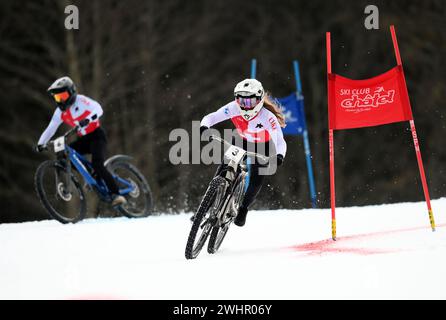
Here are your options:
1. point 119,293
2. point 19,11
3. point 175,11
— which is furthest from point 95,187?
point 175,11

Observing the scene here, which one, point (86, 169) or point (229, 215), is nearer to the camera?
point (229, 215)

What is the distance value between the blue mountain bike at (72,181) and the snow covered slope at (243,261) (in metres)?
0.46

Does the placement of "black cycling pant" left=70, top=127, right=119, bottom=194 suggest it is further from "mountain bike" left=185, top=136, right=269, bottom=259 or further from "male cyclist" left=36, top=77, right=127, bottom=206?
"mountain bike" left=185, top=136, right=269, bottom=259

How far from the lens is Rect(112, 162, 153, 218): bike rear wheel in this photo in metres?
11.9

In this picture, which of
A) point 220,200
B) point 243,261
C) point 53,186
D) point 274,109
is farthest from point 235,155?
point 53,186

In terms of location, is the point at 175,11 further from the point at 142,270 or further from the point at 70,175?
the point at 142,270

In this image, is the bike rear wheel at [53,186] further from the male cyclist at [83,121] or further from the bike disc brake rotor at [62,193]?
the male cyclist at [83,121]

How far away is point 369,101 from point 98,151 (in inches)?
166

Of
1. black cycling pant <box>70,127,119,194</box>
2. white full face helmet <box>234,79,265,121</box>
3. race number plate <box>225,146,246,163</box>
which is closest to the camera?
race number plate <box>225,146,246,163</box>

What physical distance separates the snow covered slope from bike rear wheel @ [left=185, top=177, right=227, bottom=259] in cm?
15

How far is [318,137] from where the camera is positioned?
24.7 meters

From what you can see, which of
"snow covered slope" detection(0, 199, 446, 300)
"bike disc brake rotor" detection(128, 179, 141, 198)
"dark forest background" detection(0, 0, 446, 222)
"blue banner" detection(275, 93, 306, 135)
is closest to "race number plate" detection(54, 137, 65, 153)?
"snow covered slope" detection(0, 199, 446, 300)

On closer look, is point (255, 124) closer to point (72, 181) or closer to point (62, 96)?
point (62, 96)

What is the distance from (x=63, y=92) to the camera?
1090 centimetres
